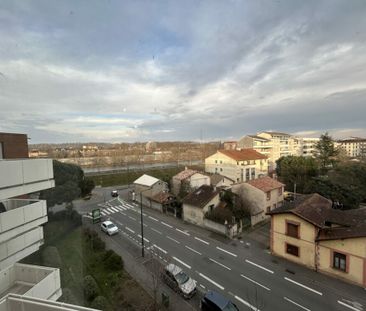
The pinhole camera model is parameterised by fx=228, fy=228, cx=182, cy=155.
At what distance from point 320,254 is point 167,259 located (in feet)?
34.7

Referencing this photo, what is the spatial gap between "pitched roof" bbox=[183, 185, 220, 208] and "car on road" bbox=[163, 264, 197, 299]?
1008cm

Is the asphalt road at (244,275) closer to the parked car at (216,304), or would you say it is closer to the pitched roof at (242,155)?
the parked car at (216,304)

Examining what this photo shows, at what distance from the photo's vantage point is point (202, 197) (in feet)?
82.6

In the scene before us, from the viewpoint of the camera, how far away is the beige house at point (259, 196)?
79.4 ft

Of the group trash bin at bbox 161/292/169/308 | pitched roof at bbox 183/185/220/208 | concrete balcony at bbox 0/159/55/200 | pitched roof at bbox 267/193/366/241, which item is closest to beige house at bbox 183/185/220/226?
pitched roof at bbox 183/185/220/208

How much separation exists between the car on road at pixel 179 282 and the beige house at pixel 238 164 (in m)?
28.6

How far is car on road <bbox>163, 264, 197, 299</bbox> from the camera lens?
1287cm

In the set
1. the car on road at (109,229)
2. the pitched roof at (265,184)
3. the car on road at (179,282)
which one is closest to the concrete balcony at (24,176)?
the car on road at (179,282)

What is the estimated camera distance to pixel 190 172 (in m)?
34.7

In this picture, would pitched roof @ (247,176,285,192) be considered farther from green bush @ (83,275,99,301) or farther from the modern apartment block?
the modern apartment block

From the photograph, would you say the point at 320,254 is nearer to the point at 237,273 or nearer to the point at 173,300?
the point at 237,273

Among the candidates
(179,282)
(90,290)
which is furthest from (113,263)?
(179,282)

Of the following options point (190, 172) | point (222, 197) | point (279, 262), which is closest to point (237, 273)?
point (279, 262)

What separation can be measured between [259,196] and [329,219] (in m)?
8.97
